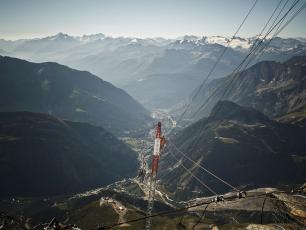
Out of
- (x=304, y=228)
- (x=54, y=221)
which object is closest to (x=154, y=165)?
(x=304, y=228)

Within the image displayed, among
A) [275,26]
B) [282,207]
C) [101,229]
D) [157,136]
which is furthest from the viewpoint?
[157,136]

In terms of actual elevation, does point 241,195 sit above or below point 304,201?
above

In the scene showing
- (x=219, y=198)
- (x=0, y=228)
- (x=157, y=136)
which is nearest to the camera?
(x=219, y=198)

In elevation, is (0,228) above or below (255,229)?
below

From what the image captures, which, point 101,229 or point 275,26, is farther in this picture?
point 275,26

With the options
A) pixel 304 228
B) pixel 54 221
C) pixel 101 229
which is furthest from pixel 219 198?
pixel 304 228

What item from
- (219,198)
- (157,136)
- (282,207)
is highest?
(219,198)

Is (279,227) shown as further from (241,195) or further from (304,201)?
(241,195)

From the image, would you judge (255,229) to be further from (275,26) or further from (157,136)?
(157,136)

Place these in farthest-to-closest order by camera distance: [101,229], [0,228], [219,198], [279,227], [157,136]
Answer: [157,136] → [279,227] → [0,228] → [219,198] → [101,229]
